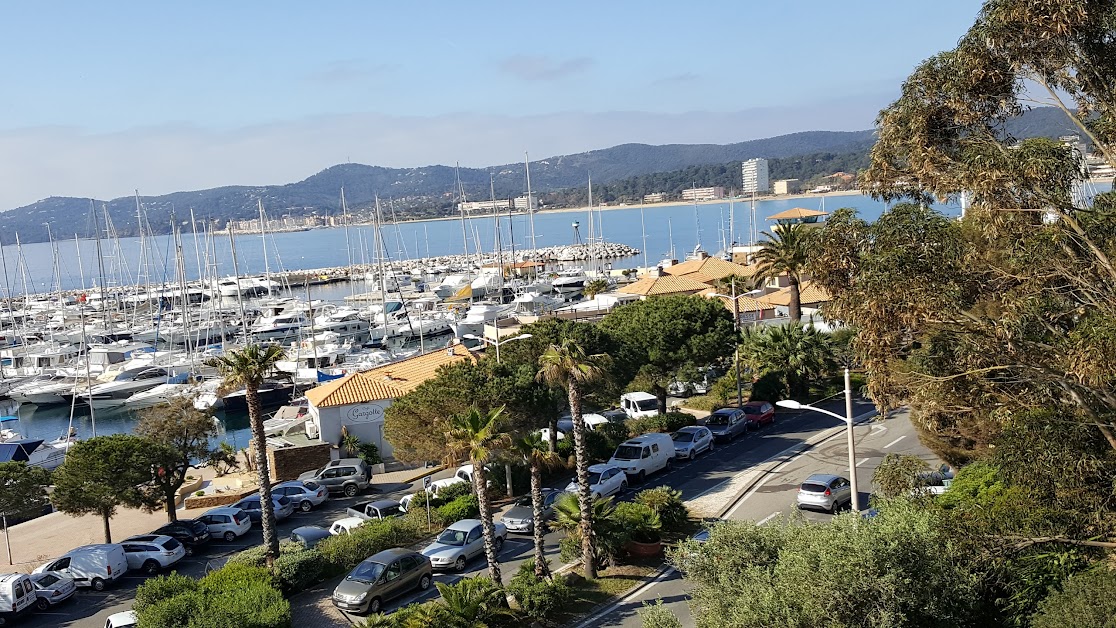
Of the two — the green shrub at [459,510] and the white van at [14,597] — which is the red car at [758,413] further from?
the white van at [14,597]

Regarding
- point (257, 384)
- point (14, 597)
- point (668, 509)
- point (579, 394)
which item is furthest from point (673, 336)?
point (14, 597)

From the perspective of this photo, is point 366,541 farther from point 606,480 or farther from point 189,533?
point 606,480

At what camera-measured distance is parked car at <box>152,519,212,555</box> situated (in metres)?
29.5

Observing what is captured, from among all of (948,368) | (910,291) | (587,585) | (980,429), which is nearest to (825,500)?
(980,429)

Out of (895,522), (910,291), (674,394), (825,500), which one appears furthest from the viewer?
(674,394)

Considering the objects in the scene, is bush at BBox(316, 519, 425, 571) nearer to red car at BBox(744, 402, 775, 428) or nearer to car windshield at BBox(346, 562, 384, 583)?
car windshield at BBox(346, 562, 384, 583)

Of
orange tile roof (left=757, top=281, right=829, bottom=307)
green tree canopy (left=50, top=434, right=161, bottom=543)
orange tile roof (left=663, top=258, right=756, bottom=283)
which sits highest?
orange tile roof (left=663, top=258, right=756, bottom=283)

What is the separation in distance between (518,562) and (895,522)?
43.1 ft

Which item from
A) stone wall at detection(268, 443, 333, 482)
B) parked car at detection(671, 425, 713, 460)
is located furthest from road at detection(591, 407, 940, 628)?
stone wall at detection(268, 443, 333, 482)

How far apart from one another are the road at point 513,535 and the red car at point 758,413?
0.39 metres

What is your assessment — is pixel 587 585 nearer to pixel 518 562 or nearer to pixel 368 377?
pixel 518 562

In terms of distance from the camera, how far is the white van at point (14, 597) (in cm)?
2347

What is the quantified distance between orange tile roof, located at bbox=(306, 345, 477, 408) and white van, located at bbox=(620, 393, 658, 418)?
25.5ft

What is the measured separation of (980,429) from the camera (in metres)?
22.6
